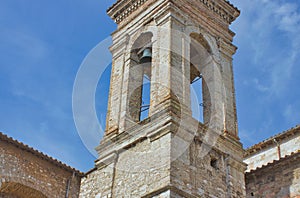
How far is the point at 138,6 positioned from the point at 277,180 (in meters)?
5.22

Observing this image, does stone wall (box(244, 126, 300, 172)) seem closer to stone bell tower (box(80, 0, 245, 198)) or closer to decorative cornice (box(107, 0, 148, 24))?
stone bell tower (box(80, 0, 245, 198))

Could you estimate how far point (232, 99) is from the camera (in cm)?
1160

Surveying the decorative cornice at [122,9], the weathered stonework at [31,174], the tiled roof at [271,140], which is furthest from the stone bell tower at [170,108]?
the tiled roof at [271,140]

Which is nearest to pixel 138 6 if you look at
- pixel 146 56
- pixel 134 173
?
pixel 146 56

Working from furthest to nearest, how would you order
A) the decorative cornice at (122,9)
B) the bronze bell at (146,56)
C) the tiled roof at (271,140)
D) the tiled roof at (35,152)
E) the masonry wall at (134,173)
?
the tiled roof at (271,140)
the decorative cornice at (122,9)
the bronze bell at (146,56)
the tiled roof at (35,152)
the masonry wall at (134,173)

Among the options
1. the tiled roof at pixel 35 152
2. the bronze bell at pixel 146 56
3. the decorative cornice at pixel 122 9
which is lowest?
the tiled roof at pixel 35 152

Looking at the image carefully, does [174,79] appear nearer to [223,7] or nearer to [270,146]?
[223,7]

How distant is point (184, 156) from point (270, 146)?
4.93 meters

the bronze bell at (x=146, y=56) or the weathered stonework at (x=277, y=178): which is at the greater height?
the bronze bell at (x=146, y=56)

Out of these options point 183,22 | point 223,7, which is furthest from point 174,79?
point 223,7

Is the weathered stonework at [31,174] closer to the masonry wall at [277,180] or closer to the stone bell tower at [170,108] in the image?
the stone bell tower at [170,108]

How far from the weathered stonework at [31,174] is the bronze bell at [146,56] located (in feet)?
9.73

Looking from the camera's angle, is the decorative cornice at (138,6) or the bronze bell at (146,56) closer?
the bronze bell at (146,56)

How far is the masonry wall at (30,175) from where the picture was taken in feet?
35.1
